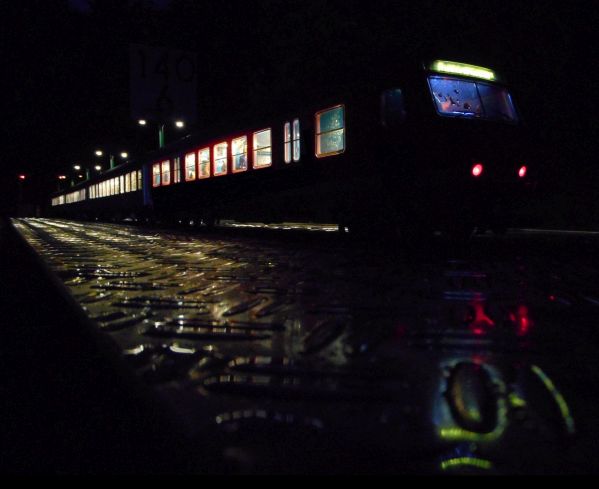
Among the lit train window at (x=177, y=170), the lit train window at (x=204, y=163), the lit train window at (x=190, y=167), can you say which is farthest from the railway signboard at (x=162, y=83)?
the lit train window at (x=177, y=170)

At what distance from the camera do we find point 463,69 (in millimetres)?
8953

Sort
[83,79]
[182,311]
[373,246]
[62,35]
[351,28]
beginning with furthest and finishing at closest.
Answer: [83,79] < [62,35] < [351,28] < [373,246] < [182,311]

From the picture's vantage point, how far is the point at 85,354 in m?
3.07

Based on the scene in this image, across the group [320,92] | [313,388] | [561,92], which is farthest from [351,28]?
[313,388]

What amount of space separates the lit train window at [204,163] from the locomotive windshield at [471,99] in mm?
8367

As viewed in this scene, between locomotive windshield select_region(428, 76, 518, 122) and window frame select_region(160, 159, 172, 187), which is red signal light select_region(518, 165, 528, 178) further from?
window frame select_region(160, 159, 172, 187)

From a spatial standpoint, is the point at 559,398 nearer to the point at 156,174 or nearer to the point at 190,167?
the point at 190,167

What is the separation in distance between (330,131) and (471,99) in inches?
106

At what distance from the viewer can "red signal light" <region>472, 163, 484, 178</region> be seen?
8367 millimetres

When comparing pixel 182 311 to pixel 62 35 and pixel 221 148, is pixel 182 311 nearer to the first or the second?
pixel 221 148

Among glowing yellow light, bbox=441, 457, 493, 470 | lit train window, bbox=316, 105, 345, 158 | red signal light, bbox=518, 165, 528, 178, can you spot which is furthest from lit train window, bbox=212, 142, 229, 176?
glowing yellow light, bbox=441, 457, 493, 470

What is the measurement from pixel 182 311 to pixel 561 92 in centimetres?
1565

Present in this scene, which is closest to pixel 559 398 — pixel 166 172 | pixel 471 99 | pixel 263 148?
pixel 471 99

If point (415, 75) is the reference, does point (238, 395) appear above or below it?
below
